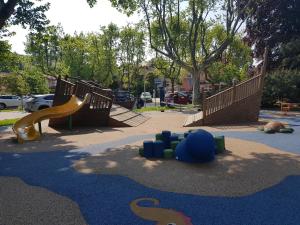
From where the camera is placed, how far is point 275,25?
107 feet

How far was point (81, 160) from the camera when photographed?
901 centimetres

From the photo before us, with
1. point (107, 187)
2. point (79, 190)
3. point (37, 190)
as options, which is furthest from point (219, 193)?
point (37, 190)

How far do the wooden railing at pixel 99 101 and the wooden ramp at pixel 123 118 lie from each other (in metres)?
0.66

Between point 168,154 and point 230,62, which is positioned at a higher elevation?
point 230,62

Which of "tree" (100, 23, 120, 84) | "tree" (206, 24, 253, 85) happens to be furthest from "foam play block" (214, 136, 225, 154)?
"tree" (100, 23, 120, 84)

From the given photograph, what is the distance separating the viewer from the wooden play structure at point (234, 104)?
54.5 feet

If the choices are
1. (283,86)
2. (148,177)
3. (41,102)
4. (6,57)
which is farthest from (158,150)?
(283,86)

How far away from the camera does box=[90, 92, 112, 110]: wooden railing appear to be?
647 inches

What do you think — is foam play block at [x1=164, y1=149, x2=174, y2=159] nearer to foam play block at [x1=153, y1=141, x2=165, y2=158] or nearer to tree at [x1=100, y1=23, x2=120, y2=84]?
foam play block at [x1=153, y1=141, x2=165, y2=158]

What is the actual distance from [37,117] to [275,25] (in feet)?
85.3

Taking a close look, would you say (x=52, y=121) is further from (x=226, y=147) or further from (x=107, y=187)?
(x=107, y=187)

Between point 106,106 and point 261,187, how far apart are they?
11203 millimetres

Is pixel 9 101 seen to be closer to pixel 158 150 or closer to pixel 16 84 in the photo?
pixel 16 84

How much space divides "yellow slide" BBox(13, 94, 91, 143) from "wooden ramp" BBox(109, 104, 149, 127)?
5.96ft
